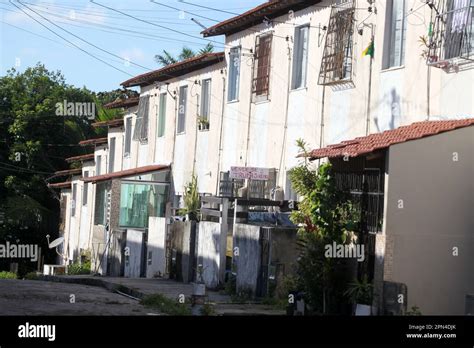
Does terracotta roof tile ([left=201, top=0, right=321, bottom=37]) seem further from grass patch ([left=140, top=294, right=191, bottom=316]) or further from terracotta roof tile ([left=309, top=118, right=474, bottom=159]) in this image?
grass patch ([left=140, top=294, right=191, bottom=316])

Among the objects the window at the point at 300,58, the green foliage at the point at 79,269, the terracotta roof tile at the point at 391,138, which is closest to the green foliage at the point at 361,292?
the terracotta roof tile at the point at 391,138

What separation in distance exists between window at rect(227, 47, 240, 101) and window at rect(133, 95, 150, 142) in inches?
305

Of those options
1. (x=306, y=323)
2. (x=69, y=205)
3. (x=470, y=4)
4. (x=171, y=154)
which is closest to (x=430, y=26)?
(x=470, y=4)

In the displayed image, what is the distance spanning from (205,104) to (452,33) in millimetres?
14448

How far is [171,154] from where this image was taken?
114 feet

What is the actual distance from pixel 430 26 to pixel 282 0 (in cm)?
687

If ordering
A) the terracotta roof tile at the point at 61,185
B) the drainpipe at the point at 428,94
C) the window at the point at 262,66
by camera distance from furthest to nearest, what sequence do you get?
the terracotta roof tile at the point at 61,185, the window at the point at 262,66, the drainpipe at the point at 428,94

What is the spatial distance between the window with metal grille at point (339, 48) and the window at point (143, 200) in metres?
11.9

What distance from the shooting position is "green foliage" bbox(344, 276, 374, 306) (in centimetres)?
1783

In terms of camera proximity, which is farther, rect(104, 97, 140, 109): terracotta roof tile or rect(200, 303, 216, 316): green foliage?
rect(104, 97, 140, 109): terracotta roof tile

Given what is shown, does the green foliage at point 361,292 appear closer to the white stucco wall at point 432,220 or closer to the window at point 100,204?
the white stucco wall at point 432,220

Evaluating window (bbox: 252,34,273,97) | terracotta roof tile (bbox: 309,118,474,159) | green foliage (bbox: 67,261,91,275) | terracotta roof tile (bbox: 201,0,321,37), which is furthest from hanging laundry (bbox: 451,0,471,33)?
green foliage (bbox: 67,261,91,275)

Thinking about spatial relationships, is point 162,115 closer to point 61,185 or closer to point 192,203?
point 192,203

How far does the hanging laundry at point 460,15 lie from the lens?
60.4 ft
